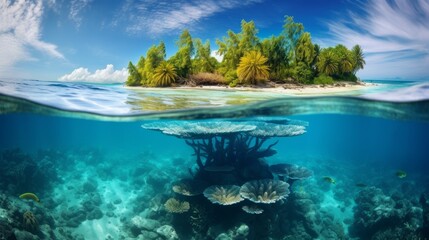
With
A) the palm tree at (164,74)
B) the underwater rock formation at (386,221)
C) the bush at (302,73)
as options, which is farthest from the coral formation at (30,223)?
the underwater rock formation at (386,221)

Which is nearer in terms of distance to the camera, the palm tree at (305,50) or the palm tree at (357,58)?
the palm tree at (357,58)

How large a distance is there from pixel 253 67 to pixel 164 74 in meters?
3.35

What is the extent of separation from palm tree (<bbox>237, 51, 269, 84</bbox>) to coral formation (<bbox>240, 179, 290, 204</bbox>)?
4.11m

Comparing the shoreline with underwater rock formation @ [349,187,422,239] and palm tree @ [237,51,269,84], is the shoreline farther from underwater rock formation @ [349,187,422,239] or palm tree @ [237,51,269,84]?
underwater rock formation @ [349,187,422,239]

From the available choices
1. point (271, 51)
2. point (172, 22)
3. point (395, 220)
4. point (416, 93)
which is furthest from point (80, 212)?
point (416, 93)

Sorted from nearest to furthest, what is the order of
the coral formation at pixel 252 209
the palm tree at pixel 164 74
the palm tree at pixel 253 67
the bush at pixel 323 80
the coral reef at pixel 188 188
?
the palm tree at pixel 253 67
the coral formation at pixel 252 209
the palm tree at pixel 164 74
the bush at pixel 323 80
the coral reef at pixel 188 188

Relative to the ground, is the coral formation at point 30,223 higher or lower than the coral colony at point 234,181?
lower

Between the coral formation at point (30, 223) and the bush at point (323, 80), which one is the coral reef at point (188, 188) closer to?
the coral formation at point (30, 223)

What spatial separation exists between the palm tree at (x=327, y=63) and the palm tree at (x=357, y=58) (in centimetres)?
64

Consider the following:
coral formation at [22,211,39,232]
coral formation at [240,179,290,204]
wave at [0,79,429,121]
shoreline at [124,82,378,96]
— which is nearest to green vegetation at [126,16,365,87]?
shoreline at [124,82,378,96]

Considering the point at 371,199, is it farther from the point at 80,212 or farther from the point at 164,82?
the point at 80,212

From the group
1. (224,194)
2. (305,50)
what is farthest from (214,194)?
(305,50)

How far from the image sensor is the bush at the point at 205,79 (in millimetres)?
10563

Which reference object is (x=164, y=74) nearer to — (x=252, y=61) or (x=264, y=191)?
(x=252, y=61)
